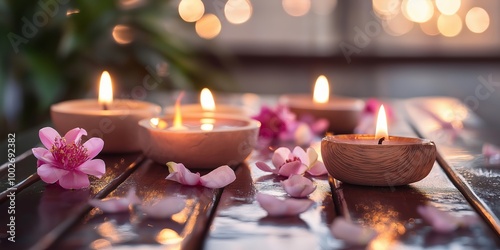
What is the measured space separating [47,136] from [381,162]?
1.33ft

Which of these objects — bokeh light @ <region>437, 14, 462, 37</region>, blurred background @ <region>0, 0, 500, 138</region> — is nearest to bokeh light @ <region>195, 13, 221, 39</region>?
blurred background @ <region>0, 0, 500, 138</region>

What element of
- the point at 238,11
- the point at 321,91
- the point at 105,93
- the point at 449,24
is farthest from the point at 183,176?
the point at 449,24

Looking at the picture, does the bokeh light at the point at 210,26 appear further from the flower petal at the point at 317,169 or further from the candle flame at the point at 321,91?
the flower petal at the point at 317,169

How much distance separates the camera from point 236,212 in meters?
0.69

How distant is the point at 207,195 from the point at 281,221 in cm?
13

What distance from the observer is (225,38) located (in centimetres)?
413

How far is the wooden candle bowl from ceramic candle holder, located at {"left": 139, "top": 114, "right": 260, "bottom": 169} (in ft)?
0.50

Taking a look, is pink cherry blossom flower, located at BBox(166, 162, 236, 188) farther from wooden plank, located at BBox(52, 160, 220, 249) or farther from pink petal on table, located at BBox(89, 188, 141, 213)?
pink petal on table, located at BBox(89, 188, 141, 213)

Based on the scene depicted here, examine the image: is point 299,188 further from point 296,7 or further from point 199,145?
point 296,7

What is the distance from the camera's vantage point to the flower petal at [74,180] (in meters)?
0.78

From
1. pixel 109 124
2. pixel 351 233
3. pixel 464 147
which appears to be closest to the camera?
pixel 351 233

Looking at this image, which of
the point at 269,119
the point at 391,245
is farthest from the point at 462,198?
the point at 269,119

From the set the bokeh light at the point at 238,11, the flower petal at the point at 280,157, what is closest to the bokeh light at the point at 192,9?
the bokeh light at the point at 238,11

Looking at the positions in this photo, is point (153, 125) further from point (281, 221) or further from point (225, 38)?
point (225, 38)
